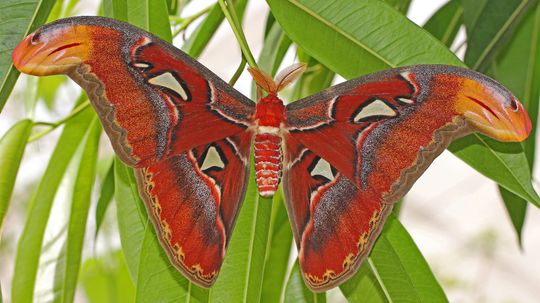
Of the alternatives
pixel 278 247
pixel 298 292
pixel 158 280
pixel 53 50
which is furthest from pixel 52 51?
pixel 278 247

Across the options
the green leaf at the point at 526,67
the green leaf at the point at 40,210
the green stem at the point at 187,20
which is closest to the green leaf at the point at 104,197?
the green leaf at the point at 40,210

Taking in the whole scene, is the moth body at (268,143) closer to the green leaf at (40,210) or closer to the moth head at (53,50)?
the moth head at (53,50)

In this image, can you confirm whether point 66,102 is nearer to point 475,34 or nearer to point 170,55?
point 475,34

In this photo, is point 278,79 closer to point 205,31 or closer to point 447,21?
point 205,31

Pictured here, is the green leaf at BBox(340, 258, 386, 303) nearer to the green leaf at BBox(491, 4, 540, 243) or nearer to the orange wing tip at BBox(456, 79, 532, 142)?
the orange wing tip at BBox(456, 79, 532, 142)

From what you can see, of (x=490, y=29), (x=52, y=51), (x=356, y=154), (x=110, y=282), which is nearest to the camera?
(x=52, y=51)
